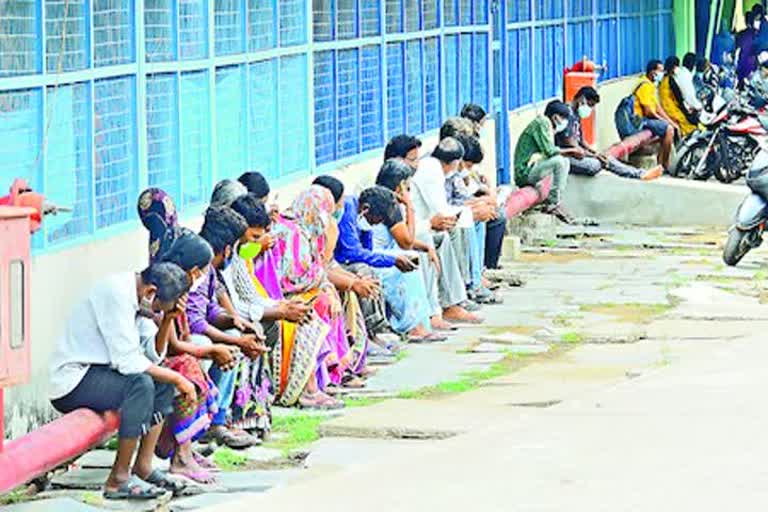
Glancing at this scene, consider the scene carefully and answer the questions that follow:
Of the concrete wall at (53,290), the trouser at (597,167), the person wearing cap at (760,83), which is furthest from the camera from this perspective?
the person wearing cap at (760,83)

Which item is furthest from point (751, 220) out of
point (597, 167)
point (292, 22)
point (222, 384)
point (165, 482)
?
point (165, 482)

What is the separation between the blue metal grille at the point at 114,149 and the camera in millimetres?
11750

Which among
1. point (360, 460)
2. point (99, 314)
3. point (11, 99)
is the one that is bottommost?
point (360, 460)

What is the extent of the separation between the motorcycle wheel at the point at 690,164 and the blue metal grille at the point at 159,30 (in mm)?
13312

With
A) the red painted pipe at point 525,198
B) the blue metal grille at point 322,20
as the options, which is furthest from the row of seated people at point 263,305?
the red painted pipe at point 525,198

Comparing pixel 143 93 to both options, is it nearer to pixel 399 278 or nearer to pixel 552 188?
pixel 399 278

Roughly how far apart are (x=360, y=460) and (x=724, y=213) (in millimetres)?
12315

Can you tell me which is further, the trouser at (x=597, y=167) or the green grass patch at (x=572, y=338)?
the trouser at (x=597, y=167)

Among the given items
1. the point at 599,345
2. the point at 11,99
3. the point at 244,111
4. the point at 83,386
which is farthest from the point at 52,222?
the point at 599,345

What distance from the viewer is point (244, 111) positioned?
14.3 m

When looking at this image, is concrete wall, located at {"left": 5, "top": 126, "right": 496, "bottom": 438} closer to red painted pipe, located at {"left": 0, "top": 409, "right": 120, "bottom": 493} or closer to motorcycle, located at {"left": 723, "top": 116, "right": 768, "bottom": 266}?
red painted pipe, located at {"left": 0, "top": 409, "right": 120, "bottom": 493}

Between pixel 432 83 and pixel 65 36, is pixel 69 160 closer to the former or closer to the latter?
pixel 65 36

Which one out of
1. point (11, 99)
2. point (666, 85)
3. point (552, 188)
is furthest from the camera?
point (666, 85)

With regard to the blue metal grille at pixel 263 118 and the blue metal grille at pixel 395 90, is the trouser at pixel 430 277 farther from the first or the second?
the blue metal grille at pixel 395 90
